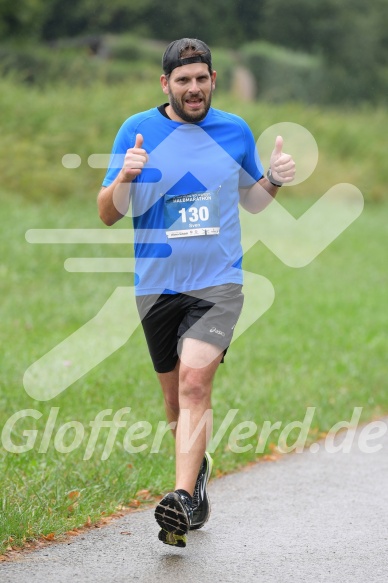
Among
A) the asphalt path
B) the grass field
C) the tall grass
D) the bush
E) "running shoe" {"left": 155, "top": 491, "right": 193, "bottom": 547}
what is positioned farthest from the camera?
the bush

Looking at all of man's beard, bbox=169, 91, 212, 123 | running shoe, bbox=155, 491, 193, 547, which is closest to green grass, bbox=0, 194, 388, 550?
running shoe, bbox=155, 491, 193, 547

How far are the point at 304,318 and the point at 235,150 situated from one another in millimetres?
8537

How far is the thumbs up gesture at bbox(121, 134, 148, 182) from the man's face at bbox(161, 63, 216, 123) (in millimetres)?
359

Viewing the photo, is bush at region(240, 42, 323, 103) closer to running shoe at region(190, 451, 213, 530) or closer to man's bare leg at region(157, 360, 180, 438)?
man's bare leg at region(157, 360, 180, 438)

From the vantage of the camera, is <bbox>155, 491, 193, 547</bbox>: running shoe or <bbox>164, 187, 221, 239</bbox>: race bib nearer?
<bbox>155, 491, 193, 547</bbox>: running shoe

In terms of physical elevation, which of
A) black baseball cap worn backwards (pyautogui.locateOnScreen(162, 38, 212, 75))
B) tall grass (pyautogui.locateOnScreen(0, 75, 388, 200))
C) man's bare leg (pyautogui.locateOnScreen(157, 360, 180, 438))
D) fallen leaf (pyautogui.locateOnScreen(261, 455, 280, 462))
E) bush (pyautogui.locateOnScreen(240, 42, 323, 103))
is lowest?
fallen leaf (pyautogui.locateOnScreen(261, 455, 280, 462))

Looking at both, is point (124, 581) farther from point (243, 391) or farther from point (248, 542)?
point (243, 391)

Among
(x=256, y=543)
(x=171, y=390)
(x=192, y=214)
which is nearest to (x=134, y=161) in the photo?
(x=192, y=214)

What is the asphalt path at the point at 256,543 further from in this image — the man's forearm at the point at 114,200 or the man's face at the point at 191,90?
the man's face at the point at 191,90

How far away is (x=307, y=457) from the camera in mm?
7746

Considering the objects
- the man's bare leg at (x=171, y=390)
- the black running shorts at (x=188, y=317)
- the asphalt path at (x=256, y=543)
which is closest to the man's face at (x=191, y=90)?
the black running shorts at (x=188, y=317)

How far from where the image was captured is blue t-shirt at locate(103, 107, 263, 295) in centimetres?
537

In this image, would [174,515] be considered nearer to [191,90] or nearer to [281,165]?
[281,165]

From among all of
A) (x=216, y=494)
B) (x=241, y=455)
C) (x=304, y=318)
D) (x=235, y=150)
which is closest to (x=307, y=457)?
(x=241, y=455)
